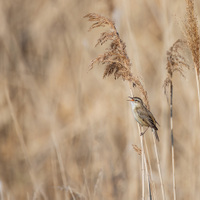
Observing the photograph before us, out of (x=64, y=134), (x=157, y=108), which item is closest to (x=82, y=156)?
(x=64, y=134)

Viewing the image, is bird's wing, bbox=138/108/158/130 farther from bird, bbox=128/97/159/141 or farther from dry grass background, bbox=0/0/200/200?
dry grass background, bbox=0/0/200/200

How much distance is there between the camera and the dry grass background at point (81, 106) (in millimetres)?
3568

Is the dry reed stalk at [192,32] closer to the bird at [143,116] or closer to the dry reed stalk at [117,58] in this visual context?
the dry reed stalk at [117,58]

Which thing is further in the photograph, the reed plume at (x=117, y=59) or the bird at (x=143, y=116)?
the bird at (x=143, y=116)

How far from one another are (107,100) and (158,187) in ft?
5.10

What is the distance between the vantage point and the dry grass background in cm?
357

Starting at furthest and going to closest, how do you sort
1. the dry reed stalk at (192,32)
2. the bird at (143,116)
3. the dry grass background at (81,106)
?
→ the dry grass background at (81,106), the bird at (143,116), the dry reed stalk at (192,32)

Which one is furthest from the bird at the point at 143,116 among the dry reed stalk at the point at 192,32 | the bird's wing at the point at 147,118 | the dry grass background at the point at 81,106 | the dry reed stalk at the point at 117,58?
the dry reed stalk at the point at 192,32

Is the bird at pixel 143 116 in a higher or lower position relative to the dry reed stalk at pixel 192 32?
lower

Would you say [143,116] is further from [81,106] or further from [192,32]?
[81,106]

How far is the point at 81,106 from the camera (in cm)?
435

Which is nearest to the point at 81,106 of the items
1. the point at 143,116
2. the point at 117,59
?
the point at 143,116

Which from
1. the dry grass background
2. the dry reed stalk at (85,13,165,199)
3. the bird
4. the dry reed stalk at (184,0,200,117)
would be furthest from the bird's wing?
the dry reed stalk at (184,0,200,117)

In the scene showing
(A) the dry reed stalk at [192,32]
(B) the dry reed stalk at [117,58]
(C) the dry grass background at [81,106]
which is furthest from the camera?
(C) the dry grass background at [81,106]
